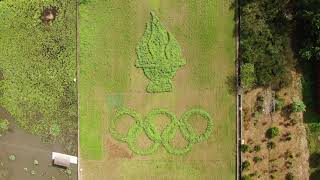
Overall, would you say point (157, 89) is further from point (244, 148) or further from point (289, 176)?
point (289, 176)

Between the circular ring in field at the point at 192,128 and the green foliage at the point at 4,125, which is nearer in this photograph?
the circular ring in field at the point at 192,128

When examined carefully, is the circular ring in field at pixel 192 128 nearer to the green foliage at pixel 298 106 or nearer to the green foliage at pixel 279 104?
the green foliage at pixel 279 104

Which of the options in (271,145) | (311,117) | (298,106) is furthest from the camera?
(271,145)

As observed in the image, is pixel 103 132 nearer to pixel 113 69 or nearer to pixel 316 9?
pixel 113 69

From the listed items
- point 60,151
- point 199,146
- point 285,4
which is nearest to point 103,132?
point 60,151

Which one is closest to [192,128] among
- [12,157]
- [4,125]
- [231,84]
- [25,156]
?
[231,84]

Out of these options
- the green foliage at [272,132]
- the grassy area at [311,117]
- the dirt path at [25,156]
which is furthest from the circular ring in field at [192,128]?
the dirt path at [25,156]
